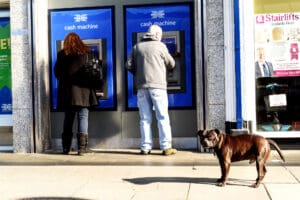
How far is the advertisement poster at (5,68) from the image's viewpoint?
9375mm

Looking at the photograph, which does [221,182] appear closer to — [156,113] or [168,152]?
[168,152]

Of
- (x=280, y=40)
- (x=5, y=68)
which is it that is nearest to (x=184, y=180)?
(x=280, y=40)

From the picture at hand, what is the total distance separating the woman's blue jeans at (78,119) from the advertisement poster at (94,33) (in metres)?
0.59

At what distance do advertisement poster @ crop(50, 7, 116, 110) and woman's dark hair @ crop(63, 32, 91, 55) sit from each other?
0.60m

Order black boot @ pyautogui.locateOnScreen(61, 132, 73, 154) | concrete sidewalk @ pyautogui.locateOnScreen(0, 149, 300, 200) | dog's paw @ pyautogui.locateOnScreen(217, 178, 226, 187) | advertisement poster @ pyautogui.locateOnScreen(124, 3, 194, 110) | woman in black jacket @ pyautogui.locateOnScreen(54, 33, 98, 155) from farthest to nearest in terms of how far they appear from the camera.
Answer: advertisement poster @ pyautogui.locateOnScreen(124, 3, 194, 110) → black boot @ pyautogui.locateOnScreen(61, 132, 73, 154) → woman in black jacket @ pyautogui.locateOnScreen(54, 33, 98, 155) → dog's paw @ pyautogui.locateOnScreen(217, 178, 226, 187) → concrete sidewalk @ pyautogui.locateOnScreen(0, 149, 300, 200)

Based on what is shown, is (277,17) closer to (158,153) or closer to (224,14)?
(224,14)

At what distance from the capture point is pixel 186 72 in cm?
875

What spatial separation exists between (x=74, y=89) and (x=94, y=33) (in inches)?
46.3

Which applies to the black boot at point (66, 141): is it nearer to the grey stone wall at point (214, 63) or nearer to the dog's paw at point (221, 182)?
the grey stone wall at point (214, 63)

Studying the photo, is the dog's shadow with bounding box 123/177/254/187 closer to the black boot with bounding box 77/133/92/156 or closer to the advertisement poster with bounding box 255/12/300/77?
the black boot with bounding box 77/133/92/156

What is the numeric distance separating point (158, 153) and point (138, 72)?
1.29 meters

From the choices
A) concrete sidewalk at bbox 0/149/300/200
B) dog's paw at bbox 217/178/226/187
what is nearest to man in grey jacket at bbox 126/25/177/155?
concrete sidewalk at bbox 0/149/300/200

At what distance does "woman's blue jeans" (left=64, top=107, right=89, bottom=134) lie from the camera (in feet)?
27.4

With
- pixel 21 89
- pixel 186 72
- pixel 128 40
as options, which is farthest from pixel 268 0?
pixel 21 89
